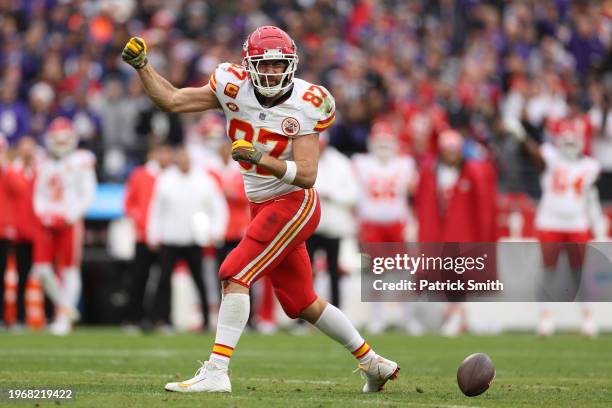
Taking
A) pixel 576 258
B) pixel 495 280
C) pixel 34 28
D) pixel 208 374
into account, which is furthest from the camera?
pixel 34 28

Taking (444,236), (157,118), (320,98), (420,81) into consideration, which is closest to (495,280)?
(320,98)

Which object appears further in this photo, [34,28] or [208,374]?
[34,28]

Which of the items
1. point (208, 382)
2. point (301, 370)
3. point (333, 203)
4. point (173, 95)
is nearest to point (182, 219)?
point (333, 203)

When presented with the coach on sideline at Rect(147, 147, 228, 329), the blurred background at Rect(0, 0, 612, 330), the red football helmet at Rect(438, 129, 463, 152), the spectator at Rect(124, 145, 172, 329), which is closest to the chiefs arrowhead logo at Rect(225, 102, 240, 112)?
the coach on sideline at Rect(147, 147, 228, 329)

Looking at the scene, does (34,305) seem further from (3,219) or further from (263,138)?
(263,138)

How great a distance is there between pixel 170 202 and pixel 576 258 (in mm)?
5800

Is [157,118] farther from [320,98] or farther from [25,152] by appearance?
[320,98]

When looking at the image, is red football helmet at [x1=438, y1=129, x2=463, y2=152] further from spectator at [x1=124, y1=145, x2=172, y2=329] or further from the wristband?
the wristband

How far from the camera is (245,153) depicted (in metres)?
6.62

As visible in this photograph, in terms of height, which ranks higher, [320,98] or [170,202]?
[320,98]

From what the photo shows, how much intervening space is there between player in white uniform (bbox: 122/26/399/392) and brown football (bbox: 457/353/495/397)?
470mm

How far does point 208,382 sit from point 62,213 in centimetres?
742

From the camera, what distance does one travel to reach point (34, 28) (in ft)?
61.8

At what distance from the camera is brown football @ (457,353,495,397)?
22.5 feet
